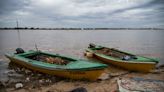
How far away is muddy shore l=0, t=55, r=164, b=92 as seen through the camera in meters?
7.80

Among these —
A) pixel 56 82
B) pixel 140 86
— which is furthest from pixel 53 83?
pixel 140 86

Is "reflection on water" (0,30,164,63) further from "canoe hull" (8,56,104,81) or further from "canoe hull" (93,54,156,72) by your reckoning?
"canoe hull" (8,56,104,81)

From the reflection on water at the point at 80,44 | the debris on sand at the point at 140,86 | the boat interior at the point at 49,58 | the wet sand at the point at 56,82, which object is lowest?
the reflection on water at the point at 80,44

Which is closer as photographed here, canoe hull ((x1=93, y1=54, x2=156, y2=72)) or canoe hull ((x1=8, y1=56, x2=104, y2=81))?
canoe hull ((x1=8, y1=56, x2=104, y2=81))

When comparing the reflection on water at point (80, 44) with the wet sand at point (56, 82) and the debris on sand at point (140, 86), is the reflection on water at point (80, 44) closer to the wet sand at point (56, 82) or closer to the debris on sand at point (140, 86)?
the wet sand at point (56, 82)

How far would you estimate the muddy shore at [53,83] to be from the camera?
307 inches

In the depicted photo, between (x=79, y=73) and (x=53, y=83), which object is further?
(x=53, y=83)

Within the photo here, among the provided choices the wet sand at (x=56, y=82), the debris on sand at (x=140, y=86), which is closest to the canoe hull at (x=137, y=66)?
the wet sand at (x=56, y=82)

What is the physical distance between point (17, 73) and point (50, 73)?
2735 millimetres

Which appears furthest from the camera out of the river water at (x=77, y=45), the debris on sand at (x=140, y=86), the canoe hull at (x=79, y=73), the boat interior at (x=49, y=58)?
the river water at (x=77, y=45)

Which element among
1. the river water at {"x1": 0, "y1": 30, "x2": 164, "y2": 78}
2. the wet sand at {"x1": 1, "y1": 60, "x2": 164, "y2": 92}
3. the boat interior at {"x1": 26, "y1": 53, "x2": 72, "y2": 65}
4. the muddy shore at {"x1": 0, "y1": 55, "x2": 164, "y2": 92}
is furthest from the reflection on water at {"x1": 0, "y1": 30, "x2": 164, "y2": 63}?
the boat interior at {"x1": 26, "y1": 53, "x2": 72, "y2": 65}

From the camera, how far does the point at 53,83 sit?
341 inches

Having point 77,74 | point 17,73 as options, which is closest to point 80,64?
point 77,74

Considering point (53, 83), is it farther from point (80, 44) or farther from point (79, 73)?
point (80, 44)
